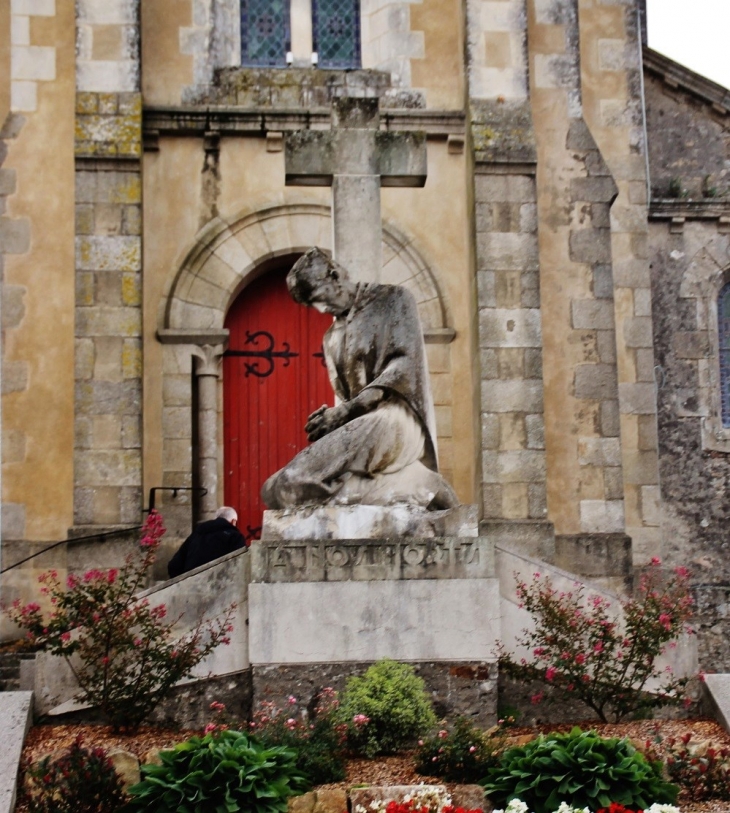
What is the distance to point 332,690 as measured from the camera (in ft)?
29.8

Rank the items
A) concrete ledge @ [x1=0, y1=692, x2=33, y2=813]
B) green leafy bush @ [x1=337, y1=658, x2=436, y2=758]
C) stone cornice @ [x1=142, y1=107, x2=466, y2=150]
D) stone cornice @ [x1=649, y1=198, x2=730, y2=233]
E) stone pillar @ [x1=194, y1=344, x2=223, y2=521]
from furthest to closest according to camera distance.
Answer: stone cornice @ [x1=649, y1=198, x2=730, y2=233]
stone cornice @ [x1=142, y1=107, x2=466, y2=150]
stone pillar @ [x1=194, y1=344, x2=223, y2=521]
green leafy bush @ [x1=337, y1=658, x2=436, y2=758]
concrete ledge @ [x1=0, y1=692, x2=33, y2=813]

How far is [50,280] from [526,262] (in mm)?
4316

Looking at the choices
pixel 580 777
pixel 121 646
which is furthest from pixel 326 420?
pixel 580 777

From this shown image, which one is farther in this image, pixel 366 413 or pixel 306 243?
pixel 306 243

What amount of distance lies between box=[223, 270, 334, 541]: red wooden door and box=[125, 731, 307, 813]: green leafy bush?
7.43 metres

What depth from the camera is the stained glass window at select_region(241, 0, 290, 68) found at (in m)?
15.8

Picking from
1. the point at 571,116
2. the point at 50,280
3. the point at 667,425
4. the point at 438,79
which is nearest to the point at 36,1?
the point at 50,280

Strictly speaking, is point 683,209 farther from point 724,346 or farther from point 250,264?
point 250,264

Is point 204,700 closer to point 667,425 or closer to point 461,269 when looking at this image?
point 461,269

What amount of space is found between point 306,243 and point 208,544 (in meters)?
4.19

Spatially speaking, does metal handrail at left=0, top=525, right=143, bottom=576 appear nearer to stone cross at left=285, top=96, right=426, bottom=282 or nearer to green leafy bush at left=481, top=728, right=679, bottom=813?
stone cross at left=285, top=96, right=426, bottom=282

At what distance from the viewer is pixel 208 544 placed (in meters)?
11.9

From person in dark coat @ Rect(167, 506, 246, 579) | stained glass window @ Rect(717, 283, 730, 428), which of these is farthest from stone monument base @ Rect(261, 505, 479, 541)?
stained glass window @ Rect(717, 283, 730, 428)

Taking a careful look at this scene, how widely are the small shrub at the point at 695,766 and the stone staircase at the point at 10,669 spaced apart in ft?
15.1
